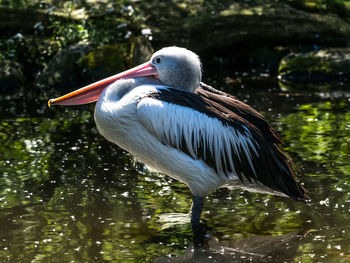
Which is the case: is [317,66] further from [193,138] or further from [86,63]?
[193,138]

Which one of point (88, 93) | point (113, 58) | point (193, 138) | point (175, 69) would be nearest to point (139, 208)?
point (193, 138)

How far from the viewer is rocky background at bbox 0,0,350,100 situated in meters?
9.47

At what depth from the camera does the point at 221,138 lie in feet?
13.8

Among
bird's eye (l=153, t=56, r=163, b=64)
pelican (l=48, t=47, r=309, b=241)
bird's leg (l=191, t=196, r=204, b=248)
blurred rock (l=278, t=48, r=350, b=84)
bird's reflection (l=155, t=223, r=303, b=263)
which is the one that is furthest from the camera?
blurred rock (l=278, t=48, r=350, b=84)

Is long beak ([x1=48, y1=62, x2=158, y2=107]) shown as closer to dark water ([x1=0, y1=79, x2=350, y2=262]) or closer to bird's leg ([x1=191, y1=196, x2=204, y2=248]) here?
dark water ([x1=0, y1=79, x2=350, y2=262])

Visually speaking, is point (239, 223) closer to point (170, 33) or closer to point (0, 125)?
point (0, 125)

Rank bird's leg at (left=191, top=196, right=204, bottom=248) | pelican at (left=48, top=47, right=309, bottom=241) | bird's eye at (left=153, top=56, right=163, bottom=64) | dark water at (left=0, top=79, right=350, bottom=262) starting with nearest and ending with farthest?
dark water at (left=0, top=79, right=350, bottom=262), pelican at (left=48, top=47, right=309, bottom=241), bird's leg at (left=191, top=196, right=204, bottom=248), bird's eye at (left=153, top=56, right=163, bottom=64)

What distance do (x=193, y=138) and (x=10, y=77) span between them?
6.08m

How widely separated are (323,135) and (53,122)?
3.35 meters

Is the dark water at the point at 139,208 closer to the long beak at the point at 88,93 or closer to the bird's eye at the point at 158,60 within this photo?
the long beak at the point at 88,93

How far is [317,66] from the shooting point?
378 inches

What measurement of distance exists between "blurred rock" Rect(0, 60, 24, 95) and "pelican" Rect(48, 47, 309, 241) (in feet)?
18.3

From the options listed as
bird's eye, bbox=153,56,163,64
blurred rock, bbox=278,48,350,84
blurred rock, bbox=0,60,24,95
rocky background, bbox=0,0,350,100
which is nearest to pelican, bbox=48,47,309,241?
bird's eye, bbox=153,56,163,64

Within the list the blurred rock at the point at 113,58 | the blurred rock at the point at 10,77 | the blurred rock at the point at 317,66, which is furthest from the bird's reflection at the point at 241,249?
the blurred rock at the point at 10,77
